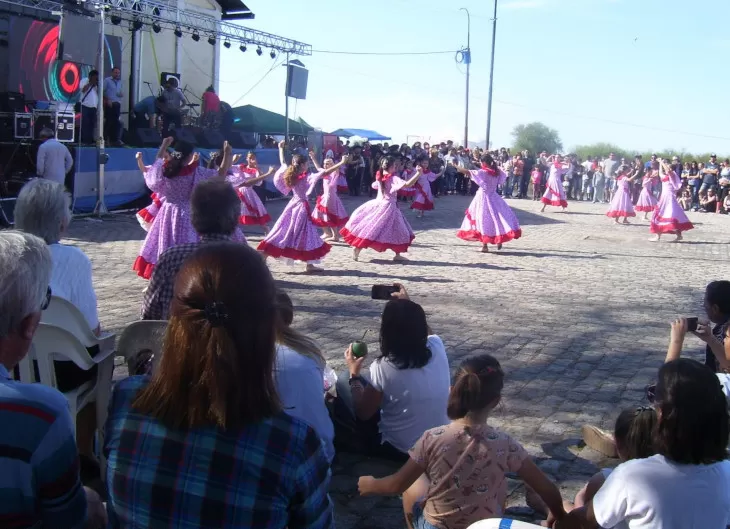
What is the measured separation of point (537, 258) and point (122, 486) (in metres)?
11.4

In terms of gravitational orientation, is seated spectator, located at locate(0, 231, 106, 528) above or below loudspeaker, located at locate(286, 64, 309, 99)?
below

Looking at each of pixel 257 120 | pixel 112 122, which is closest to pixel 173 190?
pixel 112 122

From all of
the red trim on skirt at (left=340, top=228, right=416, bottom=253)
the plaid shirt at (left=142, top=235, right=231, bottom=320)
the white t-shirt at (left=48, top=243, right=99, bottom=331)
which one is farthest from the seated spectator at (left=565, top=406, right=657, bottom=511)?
the red trim on skirt at (left=340, top=228, right=416, bottom=253)

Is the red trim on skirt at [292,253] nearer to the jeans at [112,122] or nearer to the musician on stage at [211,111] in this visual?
the jeans at [112,122]

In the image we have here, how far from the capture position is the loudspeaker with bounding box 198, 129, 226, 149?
20.1 m

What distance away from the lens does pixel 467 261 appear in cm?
1197

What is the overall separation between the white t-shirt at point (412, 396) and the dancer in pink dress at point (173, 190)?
3696 mm

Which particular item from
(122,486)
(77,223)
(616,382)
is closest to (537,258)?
(616,382)

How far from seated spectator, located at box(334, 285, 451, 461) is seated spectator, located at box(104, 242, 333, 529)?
213 centimetres

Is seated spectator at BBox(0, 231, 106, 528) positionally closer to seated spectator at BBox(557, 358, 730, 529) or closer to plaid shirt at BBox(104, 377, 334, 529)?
plaid shirt at BBox(104, 377, 334, 529)

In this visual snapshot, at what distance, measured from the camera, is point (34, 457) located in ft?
5.55

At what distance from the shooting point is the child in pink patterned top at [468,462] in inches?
115

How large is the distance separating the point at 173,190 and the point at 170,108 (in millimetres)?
13148

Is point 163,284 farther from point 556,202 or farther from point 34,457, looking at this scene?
point 556,202
